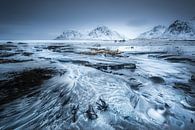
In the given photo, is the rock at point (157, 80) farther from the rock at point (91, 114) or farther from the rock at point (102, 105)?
the rock at point (91, 114)

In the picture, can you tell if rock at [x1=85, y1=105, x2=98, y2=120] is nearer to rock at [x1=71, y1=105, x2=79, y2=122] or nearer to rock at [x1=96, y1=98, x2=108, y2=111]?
rock at [x1=96, y1=98, x2=108, y2=111]

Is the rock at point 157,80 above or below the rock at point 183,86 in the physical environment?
below

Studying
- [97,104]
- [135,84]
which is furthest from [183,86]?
[97,104]

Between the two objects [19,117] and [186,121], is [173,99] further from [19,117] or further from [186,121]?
[19,117]

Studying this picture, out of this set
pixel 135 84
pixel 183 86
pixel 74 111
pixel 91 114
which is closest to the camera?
pixel 91 114

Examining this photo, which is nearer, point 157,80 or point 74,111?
point 74,111

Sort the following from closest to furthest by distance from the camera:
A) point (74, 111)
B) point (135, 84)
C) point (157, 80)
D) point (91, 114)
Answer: point (91, 114)
point (74, 111)
point (135, 84)
point (157, 80)

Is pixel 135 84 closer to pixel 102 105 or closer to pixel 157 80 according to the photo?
pixel 157 80

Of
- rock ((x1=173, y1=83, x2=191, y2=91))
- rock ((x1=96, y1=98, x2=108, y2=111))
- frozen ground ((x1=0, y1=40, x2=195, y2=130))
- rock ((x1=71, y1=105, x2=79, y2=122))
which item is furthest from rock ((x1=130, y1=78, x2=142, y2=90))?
rock ((x1=71, y1=105, x2=79, y2=122))

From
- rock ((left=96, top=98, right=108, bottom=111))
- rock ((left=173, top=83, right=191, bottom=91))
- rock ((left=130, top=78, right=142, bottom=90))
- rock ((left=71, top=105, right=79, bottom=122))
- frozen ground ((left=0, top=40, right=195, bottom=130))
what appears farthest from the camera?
rock ((left=130, top=78, right=142, bottom=90))

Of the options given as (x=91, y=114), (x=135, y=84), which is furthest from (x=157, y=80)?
(x=91, y=114)

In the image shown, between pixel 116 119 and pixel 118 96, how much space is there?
2.51 metres

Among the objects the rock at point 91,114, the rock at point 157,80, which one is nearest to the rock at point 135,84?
the rock at point 157,80

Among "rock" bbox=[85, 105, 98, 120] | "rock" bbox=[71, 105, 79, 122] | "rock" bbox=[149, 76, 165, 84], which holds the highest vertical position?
"rock" bbox=[71, 105, 79, 122]
